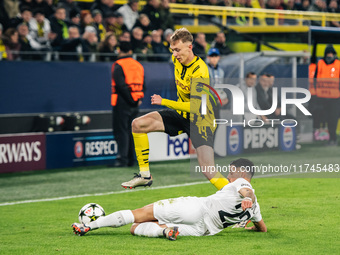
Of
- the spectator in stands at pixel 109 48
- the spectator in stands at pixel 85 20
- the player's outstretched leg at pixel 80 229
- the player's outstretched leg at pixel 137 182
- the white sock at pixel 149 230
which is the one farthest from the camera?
the spectator in stands at pixel 85 20

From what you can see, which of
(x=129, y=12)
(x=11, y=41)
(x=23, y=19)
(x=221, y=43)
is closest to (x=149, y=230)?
(x=11, y=41)

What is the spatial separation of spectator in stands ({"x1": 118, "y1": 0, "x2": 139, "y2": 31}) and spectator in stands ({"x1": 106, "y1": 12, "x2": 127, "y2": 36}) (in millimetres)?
663

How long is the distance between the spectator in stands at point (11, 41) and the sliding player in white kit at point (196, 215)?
681cm

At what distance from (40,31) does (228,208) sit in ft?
28.3

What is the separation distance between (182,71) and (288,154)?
7.16m

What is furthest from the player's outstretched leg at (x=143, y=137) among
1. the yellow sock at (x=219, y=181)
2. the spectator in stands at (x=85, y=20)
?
the spectator in stands at (x=85, y=20)

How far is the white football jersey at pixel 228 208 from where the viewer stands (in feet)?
22.9

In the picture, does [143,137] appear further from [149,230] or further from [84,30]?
[84,30]

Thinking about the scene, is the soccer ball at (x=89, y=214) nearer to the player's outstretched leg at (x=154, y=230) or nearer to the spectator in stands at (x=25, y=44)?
the player's outstretched leg at (x=154, y=230)

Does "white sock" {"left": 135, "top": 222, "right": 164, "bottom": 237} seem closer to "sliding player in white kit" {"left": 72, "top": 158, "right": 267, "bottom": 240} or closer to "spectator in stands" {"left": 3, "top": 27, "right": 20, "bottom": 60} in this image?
"sliding player in white kit" {"left": 72, "top": 158, "right": 267, "bottom": 240}

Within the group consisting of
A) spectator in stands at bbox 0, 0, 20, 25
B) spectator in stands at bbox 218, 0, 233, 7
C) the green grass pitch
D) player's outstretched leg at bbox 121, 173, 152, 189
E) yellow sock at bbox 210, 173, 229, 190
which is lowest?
the green grass pitch

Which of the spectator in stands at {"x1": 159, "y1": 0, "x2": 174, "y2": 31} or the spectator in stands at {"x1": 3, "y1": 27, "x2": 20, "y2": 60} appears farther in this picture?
the spectator in stands at {"x1": 159, "y1": 0, "x2": 174, "y2": 31}

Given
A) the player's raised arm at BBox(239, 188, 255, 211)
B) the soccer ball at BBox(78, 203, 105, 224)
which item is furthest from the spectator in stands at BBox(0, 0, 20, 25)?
the player's raised arm at BBox(239, 188, 255, 211)

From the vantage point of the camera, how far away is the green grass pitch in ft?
22.4
